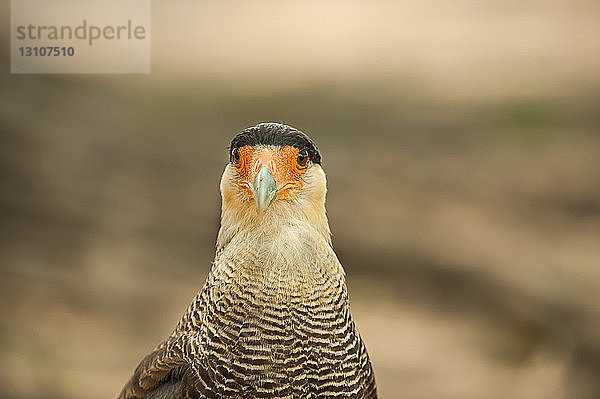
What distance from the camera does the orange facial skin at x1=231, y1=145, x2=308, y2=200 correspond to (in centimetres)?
169

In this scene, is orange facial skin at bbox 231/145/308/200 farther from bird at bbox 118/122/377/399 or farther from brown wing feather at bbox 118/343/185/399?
brown wing feather at bbox 118/343/185/399

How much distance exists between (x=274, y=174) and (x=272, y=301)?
0.32 metres

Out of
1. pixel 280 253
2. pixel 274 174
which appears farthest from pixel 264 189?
pixel 280 253

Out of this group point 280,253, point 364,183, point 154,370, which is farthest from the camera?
point 364,183

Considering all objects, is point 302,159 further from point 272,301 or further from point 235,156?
point 272,301

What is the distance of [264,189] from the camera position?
1.61 m

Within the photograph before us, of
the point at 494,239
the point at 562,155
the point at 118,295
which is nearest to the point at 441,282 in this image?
the point at 494,239

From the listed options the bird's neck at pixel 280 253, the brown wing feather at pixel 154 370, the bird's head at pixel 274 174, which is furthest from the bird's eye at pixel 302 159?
the brown wing feather at pixel 154 370

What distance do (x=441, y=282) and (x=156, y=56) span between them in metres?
2.31

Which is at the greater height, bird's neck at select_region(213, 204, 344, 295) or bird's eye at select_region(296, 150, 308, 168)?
bird's eye at select_region(296, 150, 308, 168)

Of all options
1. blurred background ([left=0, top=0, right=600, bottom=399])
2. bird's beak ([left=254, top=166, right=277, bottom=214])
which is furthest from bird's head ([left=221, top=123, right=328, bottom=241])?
blurred background ([left=0, top=0, right=600, bottom=399])

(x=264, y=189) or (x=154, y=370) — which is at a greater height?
(x=264, y=189)

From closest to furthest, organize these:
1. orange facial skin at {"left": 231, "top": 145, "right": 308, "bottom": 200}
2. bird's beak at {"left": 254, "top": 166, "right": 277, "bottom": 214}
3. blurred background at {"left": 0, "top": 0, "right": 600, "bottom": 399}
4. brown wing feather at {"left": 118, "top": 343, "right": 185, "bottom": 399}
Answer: bird's beak at {"left": 254, "top": 166, "right": 277, "bottom": 214}
orange facial skin at {"left": 231, "top": 145, "right": 308, "bottom": 200}
brown wing feather at {"left": 118, "top": 343, "right": 185, "bottom": 399}
blurred background at {"left": 0, "top": 0, "right": 600, "bottom": 399}

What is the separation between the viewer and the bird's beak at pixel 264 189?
62.6 inches
